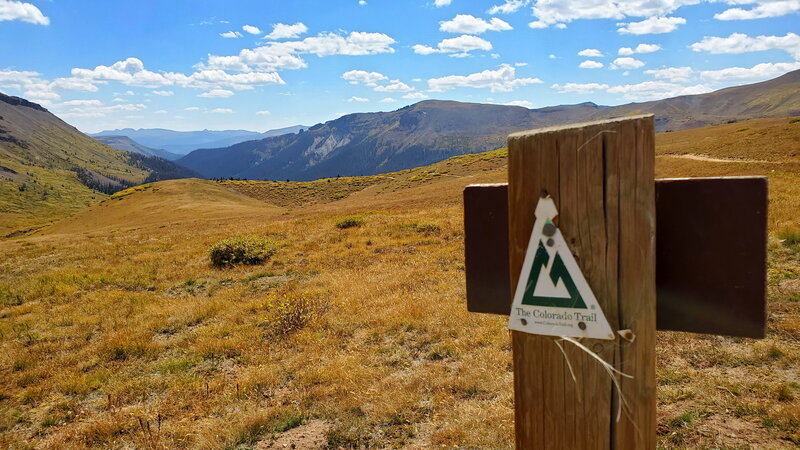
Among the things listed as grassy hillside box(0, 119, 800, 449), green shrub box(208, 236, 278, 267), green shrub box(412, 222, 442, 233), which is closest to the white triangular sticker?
grassy hillside box(0, 119, 800, 449)

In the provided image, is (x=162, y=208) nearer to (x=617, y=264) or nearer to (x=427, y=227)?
(x=427, y=227)

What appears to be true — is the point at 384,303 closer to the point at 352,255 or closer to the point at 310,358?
the point at 310,358

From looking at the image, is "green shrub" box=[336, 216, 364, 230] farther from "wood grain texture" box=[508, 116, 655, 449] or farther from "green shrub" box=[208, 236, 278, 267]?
"wood grain texture" box=[508, 116, 655, 449]

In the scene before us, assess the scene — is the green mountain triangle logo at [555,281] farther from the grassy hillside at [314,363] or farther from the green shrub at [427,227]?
the green shrub at [427,227]

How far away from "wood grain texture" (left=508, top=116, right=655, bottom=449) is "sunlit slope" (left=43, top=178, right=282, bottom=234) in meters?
45.5

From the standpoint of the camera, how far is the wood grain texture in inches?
55.8

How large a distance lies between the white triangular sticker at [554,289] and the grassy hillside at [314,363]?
3.37m

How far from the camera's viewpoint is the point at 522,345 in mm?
1613

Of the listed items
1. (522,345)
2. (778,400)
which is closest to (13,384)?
(522,345)

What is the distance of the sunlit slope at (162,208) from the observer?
162 feet

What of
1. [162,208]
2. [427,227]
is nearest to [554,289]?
[427,227]

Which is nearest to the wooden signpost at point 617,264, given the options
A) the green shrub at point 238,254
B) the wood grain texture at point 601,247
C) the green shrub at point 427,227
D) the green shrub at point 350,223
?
the wood grain texture at point 601,247

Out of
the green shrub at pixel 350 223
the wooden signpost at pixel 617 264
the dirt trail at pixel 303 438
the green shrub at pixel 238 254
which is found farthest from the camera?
the green shrub at pixel 350 223

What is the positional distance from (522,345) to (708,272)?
0.66 m
